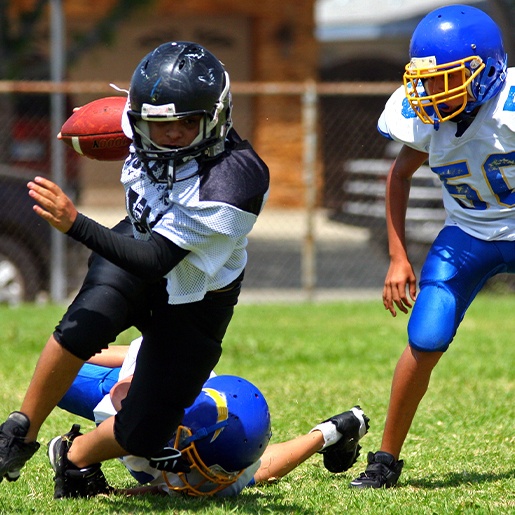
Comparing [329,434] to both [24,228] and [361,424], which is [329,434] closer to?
[361,424]

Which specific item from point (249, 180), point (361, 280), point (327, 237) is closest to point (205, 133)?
point (249, 180)

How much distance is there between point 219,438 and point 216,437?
13 millimetres

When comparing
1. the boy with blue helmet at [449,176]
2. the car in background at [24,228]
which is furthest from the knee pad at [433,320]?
the car in background at [24,228]

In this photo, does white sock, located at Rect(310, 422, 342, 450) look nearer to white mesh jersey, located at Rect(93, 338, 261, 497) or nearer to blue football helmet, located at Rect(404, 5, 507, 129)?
white mesh jersey, located at Rect(93, 338, 261, 497)

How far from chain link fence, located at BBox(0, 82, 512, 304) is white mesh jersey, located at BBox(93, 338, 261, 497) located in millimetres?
5241

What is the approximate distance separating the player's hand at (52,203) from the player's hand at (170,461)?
0.96 m

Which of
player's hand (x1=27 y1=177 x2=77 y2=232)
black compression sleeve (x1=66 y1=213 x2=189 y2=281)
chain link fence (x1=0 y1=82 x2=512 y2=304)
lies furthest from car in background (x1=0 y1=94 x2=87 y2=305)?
player's hand (x1=27 y1=177 x2=77 y2=232)

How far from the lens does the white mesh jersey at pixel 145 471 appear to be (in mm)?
3818

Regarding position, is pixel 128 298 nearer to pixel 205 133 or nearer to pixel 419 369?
pixel 205 133

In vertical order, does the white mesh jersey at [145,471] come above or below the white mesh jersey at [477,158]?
below

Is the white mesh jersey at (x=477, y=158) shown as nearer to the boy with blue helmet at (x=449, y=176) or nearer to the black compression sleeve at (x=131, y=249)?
the boy with blue helmet at (x=449, y=176)

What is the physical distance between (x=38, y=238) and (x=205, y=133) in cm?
633

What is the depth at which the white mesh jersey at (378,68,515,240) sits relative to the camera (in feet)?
13.1

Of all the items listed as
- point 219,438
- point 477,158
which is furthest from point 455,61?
point 219,438
